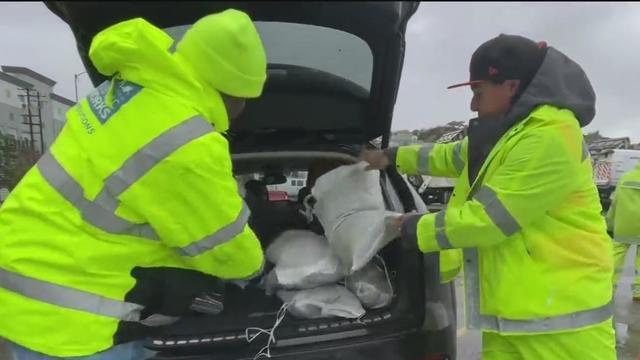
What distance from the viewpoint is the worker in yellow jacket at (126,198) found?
1421mm

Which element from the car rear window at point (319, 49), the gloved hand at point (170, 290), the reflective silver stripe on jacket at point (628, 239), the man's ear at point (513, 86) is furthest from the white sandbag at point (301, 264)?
the reflective silver stripe on jacket at point (628, 239)

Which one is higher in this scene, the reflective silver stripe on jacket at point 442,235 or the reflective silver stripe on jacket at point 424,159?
the reflective silver stripe on jacket at point 424,159

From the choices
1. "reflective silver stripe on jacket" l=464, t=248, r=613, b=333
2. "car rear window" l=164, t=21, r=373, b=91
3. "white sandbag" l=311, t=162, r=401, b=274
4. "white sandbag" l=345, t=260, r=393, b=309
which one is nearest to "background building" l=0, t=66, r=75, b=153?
"car rear window" l=164, t=21, r=373, b=91

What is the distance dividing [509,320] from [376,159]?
0.91 meters

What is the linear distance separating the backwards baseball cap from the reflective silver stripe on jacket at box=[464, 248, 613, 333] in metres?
0.61

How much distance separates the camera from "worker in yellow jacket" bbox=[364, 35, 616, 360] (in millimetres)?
1885

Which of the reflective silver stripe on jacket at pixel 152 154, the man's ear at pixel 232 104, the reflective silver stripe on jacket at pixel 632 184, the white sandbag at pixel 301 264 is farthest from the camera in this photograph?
the reflective silver stripe on jacket at pixel 632 184

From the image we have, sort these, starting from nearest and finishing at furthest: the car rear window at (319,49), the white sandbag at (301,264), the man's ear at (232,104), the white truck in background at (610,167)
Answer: the man's ear at (232,104) → the white sandbag at (301,264) → the car rear window at (319,49) → the white truck in background at (610,167)

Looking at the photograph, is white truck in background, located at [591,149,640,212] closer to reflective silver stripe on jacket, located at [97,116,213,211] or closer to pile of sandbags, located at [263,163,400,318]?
pile of sandbags, located at [263,163,400,318]

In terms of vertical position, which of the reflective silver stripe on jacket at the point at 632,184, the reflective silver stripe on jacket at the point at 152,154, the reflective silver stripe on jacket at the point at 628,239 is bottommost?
the reflective silver stripe on jacket at the point at 628,239

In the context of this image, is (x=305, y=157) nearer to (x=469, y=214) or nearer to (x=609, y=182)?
(x=469, y=214)

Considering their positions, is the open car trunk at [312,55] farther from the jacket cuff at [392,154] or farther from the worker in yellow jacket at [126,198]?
the worker in yellow jacket at [126,198]

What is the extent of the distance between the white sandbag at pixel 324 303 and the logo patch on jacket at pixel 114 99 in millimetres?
973

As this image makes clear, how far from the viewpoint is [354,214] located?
2.35 meters
